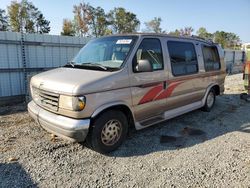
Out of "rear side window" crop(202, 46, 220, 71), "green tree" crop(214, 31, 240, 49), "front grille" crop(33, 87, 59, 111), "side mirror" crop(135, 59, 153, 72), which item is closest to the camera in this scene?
"front grille" crop(33, 87, 59, 111)

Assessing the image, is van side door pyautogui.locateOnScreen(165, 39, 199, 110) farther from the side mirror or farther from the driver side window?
the side mirror

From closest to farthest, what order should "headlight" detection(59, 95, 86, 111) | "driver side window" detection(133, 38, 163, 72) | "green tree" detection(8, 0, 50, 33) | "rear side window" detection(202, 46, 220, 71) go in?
1. "headlight" detection(59, 95, 86, 111)
2. "driver side window" detection(133, 38, 163, 72)
3. "rear side window" detection(202, 46, 220, 71)
4. "green tree" detection(8, 0, 50, 33)

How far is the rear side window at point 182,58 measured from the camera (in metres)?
5.14

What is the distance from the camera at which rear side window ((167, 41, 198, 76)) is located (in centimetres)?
514

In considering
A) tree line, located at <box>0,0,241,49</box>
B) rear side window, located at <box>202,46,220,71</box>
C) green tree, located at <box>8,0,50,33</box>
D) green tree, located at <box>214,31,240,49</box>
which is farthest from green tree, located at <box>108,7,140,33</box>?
rear side window, located at <box>202,46,220,71</box>

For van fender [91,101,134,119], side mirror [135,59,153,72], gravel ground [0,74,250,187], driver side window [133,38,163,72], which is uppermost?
driver side window [133,38,163,72]

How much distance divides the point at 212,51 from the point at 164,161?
4283 mm

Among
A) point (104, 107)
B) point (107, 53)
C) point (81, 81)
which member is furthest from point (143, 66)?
point (81, 81)

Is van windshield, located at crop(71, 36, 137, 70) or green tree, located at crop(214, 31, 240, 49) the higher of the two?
green tree, located at crop(214, 31, 240, 49)

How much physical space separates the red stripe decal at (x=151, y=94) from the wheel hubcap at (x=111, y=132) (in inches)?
26.2

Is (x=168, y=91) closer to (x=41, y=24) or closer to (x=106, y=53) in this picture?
(x=106, y=53)

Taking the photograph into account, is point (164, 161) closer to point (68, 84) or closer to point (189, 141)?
point (189, 141)

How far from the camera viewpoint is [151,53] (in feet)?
15.3

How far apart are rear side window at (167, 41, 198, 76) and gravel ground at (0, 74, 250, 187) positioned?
1379mm
